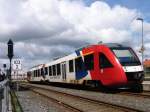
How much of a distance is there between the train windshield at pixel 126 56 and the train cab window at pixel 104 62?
2.10 feet

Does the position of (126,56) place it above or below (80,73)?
above

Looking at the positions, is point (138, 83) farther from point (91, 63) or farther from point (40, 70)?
point (40, 70)

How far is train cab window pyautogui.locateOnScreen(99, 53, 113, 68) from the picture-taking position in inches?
1007

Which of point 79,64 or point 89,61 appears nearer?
point 89,61

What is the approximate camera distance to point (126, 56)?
2573 cm

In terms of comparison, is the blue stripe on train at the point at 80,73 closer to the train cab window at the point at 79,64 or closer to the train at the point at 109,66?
the train at the point at 109,66

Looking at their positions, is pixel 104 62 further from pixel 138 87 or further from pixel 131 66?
pixel 138 87

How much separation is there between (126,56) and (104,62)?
136 centimetres

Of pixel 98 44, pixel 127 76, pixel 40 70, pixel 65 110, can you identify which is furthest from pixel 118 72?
pixel 40 70

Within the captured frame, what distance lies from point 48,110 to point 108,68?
8.13 metres

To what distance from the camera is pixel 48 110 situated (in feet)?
59.8

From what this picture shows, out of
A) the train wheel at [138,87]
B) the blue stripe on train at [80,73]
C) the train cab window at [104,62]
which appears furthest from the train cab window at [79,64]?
the train wheel at [138,87]

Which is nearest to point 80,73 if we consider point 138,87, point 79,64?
point 79,64

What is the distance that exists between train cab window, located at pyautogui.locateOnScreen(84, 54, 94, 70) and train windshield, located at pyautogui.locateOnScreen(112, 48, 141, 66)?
236 centimetres
